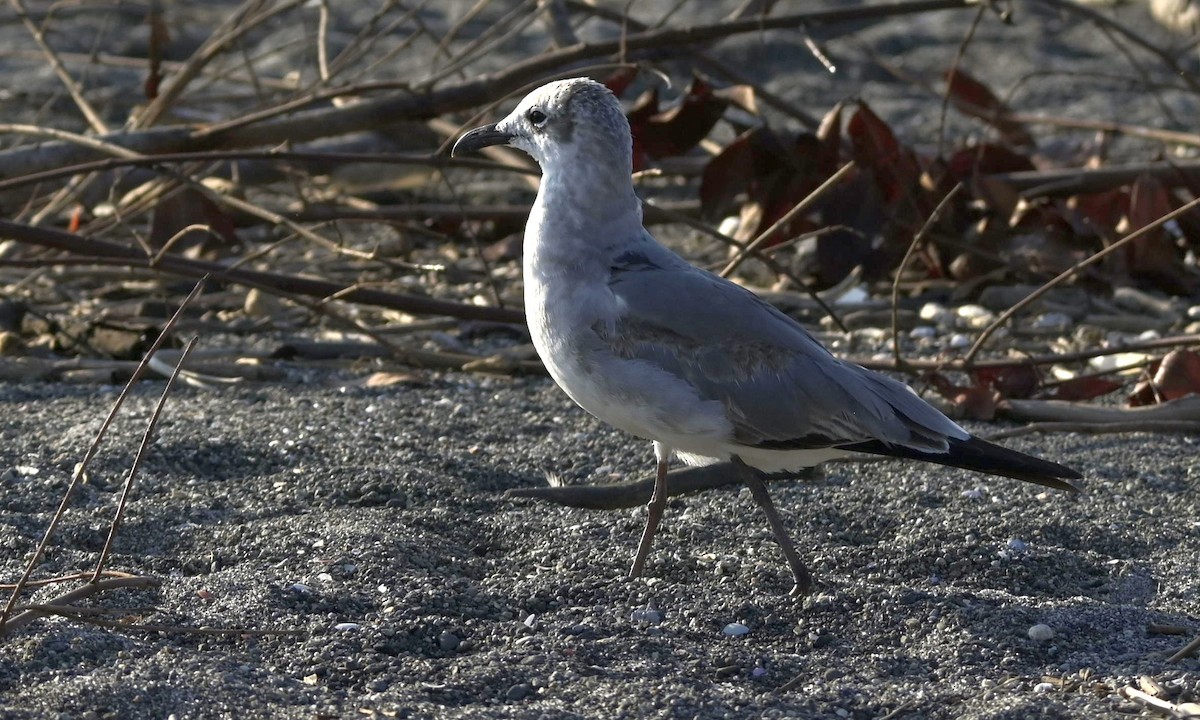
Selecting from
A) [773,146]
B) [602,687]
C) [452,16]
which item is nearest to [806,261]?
[773,146]

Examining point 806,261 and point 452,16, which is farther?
point 452,16

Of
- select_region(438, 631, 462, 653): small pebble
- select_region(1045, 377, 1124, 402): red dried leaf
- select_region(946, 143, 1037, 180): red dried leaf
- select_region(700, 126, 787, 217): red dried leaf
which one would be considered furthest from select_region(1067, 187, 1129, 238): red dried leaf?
select_region(438, 631, 462, 653): small pebble

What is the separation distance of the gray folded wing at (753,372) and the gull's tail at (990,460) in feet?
0.07

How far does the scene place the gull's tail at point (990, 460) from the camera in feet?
11.4

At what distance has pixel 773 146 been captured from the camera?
632cm

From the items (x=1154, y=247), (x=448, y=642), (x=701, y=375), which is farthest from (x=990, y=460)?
(x=1154, y=247)

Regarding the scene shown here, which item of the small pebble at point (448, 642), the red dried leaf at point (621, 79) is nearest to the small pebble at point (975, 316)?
the red dried leaf at point (621, 79)

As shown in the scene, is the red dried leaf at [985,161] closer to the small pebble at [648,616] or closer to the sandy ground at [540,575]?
the sandy ground at [540,575]

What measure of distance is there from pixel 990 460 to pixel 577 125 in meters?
1.31

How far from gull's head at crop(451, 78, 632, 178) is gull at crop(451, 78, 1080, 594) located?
0.10 m

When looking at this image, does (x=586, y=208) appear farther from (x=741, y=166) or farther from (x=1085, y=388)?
(x=741, y=166)

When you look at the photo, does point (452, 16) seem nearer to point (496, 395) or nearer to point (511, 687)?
point (496, 395)

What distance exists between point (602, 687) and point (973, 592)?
101cm

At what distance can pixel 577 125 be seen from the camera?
12.7 ft
